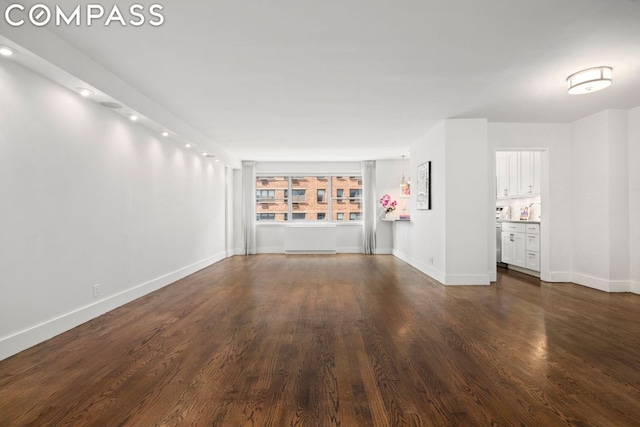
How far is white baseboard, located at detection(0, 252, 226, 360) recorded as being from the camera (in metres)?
2.57

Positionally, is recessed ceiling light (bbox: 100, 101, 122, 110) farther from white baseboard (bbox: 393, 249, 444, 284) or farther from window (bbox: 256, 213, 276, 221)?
window (bbox: 256, 213, 276, 221)

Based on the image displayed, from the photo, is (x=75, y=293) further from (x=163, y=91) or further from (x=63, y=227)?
(x=163, y=91)

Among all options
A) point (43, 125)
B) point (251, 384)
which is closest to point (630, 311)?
point (251, 384)

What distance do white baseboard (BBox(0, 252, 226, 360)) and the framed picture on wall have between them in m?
4.54

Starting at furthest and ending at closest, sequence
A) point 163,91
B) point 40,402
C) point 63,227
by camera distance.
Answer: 1. point 163,91
2. point 63,227
3. point 40,402

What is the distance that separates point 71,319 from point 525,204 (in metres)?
7.50

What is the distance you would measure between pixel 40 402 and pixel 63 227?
176 cm

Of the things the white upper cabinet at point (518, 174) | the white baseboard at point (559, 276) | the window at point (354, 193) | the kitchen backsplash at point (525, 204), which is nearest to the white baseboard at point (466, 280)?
the white baseboard at point (559, 276)

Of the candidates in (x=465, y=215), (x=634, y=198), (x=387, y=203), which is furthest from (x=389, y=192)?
(x=634, y=198)

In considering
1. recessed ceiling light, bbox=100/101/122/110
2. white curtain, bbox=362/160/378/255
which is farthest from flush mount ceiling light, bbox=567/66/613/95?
white curtain, bbox=362/160/378/255

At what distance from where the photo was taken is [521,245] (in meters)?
5.98

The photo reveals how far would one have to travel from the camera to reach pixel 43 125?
9.59 feet

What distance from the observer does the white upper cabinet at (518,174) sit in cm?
576

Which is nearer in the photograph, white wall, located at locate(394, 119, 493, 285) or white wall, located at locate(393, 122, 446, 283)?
white wall, located at locate(394, 119, 493, 285)
